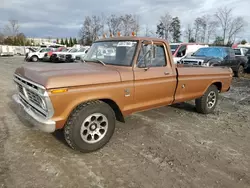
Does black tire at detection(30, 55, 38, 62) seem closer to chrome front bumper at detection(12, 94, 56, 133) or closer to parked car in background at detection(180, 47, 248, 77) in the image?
parked car in background at detection(180, 47, 248, 77)

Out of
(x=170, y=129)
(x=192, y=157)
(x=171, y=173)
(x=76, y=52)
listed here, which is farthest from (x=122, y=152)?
(x=76, y=52)

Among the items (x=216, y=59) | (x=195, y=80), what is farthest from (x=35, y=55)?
(x=195, y=80)

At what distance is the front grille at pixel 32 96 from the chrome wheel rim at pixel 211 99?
14.3 ft

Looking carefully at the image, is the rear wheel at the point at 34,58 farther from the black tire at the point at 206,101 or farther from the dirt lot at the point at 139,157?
the black tire at the point at 206,101

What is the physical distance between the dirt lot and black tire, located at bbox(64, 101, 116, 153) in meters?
0.16

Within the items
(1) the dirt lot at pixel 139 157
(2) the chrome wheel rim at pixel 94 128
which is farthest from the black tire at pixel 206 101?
(2) the chrome wheel rim at pixel 94 128

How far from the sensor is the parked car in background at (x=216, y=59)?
447 inches

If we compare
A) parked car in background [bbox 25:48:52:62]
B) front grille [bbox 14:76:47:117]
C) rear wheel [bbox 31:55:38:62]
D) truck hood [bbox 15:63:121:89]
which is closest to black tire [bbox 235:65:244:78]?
truck hood [bbox 15:63:121:89]

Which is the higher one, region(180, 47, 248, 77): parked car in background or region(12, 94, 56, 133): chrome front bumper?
region(180, 47, 248, 77): parked car in background

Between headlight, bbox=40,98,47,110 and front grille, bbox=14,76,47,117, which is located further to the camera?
front grille, bbox=14,76,47,117

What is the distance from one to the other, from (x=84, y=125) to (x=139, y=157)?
104 centimetres

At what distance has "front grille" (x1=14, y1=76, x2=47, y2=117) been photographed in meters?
3.25

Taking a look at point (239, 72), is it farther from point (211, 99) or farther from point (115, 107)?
A: point (115, 107)

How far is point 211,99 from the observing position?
5.98 meters
